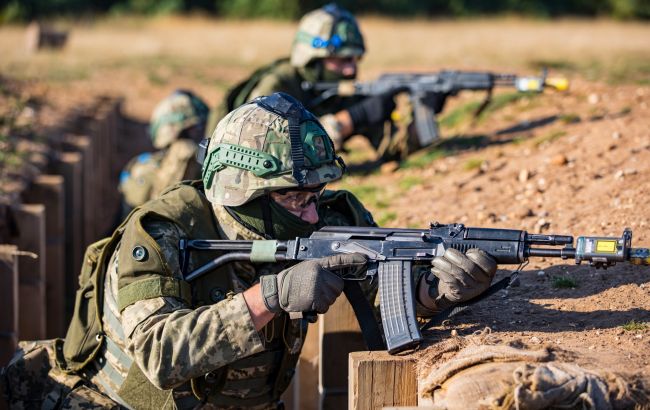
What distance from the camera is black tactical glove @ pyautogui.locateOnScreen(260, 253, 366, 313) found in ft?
14.1

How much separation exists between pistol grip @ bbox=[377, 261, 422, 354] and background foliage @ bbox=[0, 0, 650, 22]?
3339 centimetres

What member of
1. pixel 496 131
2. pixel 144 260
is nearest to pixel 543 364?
pixel 144 260

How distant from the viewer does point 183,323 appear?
4.35 metres

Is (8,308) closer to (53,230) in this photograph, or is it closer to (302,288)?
(53,230)

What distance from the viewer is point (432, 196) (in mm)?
8023

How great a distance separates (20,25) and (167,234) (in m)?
31.6

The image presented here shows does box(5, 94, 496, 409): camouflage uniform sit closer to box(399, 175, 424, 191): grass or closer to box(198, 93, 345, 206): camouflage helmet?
box(198, 93, 345, 206): camouflage helmet

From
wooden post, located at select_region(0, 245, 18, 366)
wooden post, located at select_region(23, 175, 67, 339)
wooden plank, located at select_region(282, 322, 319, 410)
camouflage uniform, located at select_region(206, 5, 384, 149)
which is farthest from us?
camouflage uniform, located at select_region(206, 5, 384, 149)

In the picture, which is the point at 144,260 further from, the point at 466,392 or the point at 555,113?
the point at 555,113

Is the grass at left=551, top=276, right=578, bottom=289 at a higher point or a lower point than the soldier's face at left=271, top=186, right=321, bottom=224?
lower

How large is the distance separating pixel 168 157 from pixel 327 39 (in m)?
1.90

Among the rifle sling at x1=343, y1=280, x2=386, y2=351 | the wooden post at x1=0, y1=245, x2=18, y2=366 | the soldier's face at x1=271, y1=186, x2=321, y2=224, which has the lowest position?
the wooden post at x1=0, y1=245, x2=18, y2=366

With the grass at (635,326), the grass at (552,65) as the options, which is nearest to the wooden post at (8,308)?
the grass at (635,326)

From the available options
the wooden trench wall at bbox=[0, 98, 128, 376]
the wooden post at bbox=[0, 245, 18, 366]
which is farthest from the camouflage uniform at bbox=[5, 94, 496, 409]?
the wooden post at bbox=[0, 245, 18, 366]
